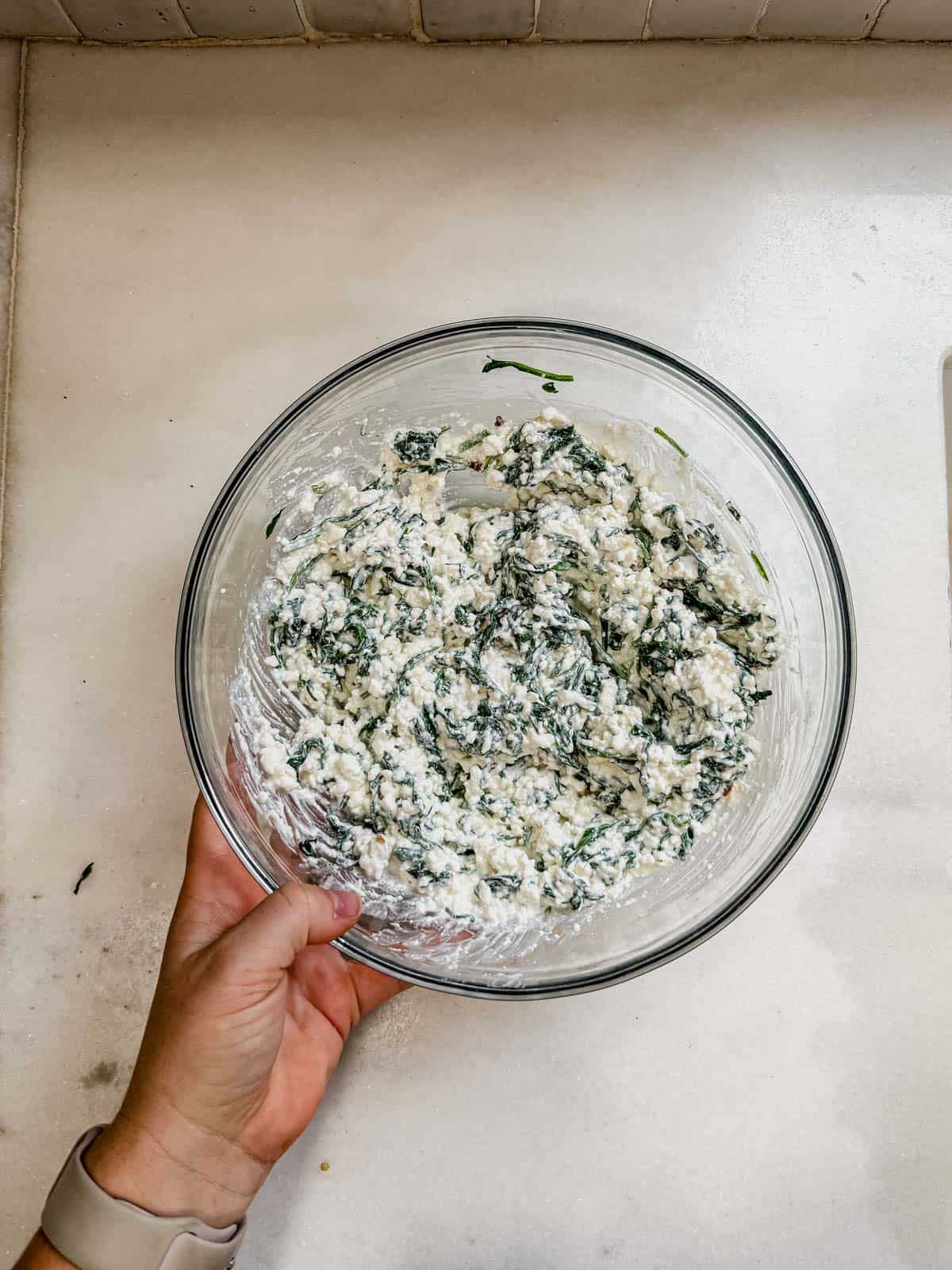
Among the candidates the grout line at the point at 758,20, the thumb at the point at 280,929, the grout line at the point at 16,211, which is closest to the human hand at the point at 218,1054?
the thumb at the point at 280,929

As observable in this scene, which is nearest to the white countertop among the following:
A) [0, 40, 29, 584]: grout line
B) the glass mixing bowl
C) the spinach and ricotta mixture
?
[0, 40, 29, 584]: grout line

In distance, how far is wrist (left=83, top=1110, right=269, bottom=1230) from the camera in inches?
40.9

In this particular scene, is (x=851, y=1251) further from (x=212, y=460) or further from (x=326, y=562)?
(x=212, y=460)

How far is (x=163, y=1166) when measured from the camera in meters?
1.05

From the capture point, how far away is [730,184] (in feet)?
4.39

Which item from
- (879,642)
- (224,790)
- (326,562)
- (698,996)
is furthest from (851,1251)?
(326,562)

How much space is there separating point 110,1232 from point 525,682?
2.44 ft

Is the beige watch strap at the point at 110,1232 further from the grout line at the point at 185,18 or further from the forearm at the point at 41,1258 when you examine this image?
the grout line at the point at 185,18

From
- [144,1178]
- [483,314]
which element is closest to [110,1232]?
[144,1178]

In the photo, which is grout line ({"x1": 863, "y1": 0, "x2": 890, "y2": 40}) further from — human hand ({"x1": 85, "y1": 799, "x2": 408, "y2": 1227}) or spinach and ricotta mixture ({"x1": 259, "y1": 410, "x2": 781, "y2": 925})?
human hand ({"x1": 85, "y1": 799, "x2": 408, "y2": 1227})

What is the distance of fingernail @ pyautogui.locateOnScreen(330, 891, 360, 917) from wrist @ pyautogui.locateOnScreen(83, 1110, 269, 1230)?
0.91ft

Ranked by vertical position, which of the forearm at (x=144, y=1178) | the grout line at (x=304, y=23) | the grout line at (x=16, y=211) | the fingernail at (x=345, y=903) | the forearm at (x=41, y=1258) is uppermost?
the grout line at (x=304, y=23)

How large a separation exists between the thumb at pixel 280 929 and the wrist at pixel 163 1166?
21 centimetres

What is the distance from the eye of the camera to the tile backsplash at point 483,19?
50.8 inches
